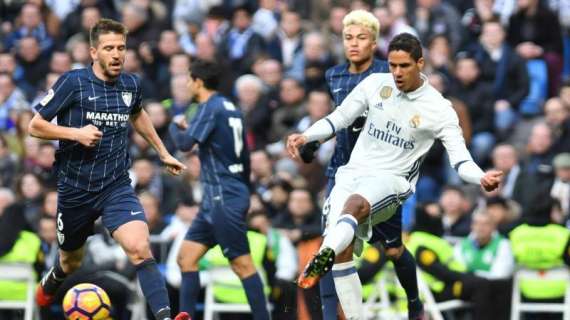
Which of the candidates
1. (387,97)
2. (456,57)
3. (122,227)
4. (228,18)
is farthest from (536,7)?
(122,227)

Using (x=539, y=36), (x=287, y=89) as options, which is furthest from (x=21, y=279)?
(x=539, y=36)

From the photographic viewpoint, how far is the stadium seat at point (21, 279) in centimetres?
1559

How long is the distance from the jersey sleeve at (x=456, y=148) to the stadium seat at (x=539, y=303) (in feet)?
13.6

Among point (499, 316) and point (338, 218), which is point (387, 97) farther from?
point (499, 316)

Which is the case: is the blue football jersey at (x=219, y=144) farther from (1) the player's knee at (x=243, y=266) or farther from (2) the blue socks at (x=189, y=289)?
(2) the blue socks at (x=189, y=289)

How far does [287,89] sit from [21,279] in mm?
4691

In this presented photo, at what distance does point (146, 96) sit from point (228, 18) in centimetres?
219

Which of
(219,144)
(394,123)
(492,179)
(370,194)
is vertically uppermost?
(394,123)

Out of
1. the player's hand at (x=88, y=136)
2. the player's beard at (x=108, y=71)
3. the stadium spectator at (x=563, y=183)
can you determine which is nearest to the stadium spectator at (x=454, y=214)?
the stadium spectator at (x=563, y=183)

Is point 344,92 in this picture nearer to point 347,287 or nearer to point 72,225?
point 347,287

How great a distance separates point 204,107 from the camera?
1302 centimetres

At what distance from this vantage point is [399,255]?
1192cm

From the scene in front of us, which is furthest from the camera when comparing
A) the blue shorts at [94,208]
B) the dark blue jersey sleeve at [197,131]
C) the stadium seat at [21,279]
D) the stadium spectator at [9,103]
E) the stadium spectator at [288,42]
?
the stadium spectator at [288,42]

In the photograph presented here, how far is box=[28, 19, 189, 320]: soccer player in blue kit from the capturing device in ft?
35.6
